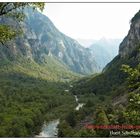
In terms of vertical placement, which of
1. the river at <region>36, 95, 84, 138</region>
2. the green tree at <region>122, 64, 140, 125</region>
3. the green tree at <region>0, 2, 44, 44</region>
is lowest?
the green tree at <region>122, 64, 140, 125</region>

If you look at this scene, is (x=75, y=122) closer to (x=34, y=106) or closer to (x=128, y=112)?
(x=34, y=106)

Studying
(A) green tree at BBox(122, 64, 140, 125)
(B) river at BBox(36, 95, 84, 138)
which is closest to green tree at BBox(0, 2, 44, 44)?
(A) green tree at BBox(122, 64, 140, 125)

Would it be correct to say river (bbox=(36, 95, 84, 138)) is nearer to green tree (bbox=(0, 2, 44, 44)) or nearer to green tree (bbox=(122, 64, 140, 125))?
green tree (bbox=(0, 2, 44, 44))

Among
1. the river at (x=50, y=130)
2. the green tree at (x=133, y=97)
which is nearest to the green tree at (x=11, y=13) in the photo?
the green tree at (x=133, y=97)

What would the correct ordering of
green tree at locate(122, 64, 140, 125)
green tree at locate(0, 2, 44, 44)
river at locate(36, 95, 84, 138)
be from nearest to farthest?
green tree at locate(122, 64, 140, 125) < green tree at locate(0, 2, 44, 44) < river at locate(36, 95, 84, 138)

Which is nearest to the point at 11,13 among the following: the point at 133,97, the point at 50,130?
the point at 133,97

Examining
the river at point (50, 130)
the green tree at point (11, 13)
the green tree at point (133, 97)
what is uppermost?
the river at point (50, 130)

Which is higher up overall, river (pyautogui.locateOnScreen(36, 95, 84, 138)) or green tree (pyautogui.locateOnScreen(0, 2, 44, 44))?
river (pyautogui.locateOnScreen(36, 95, 84, 138))

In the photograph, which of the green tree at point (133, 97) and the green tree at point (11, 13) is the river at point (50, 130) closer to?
the green tree at point (11, 13)

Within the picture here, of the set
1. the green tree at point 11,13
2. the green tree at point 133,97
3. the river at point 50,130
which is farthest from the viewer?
the river at point 50,130

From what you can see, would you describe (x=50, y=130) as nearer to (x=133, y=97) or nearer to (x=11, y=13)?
(x=11, y=13)

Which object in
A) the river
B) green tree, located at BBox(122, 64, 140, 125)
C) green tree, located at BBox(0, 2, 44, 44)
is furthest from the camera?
the river
